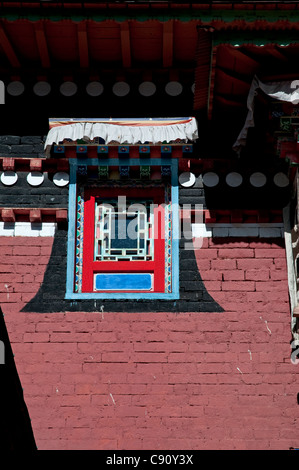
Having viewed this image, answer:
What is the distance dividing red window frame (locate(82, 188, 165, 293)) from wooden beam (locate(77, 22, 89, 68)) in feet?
4.59

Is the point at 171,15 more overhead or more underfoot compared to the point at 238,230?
more overhead

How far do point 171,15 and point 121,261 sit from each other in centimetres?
246

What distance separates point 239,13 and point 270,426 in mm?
3867

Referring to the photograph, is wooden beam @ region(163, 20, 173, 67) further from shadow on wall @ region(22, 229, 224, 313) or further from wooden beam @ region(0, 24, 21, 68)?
shadow on wall @ region(22, 229, 224, 313)

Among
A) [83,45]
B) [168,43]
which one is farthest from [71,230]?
[168,43]

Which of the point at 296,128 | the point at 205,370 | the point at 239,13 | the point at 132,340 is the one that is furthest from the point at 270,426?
the point at 239,13

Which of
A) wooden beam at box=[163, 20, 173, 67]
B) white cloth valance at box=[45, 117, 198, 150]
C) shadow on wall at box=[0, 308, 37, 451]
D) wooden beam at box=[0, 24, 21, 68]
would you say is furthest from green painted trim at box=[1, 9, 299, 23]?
shadow on wall at box=[0, 308, 37, 451]

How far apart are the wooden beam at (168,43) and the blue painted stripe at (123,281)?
234 centimetres

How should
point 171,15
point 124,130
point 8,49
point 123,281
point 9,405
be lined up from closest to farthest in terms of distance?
1. point 9,405
2. point 171,15
3. point 123,281
4. point 124,130
5. point 8,49

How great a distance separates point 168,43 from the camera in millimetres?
9945

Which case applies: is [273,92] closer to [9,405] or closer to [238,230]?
[238,230]

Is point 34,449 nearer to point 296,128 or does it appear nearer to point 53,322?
point 53,322

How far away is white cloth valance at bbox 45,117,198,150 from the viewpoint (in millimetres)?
9789

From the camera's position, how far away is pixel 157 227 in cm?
984
